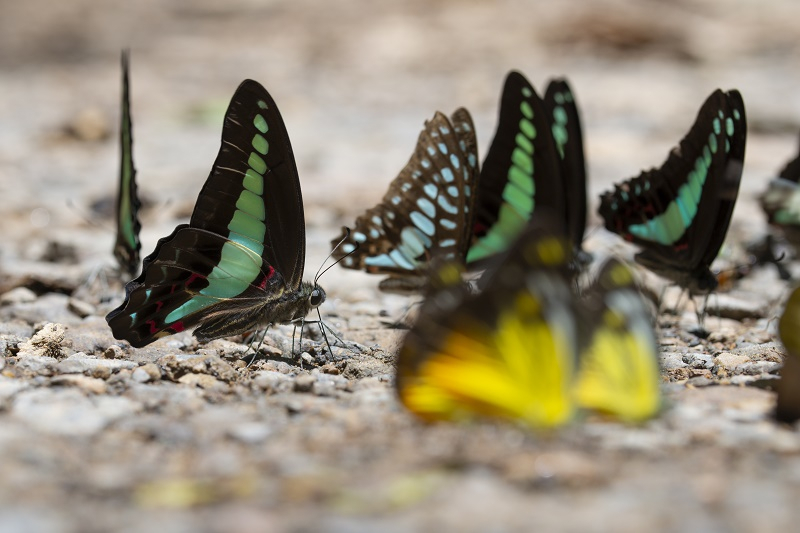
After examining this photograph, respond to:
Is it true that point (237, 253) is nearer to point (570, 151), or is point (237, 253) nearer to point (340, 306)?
point (340, 306)

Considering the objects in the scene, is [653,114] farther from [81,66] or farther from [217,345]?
[81,66]

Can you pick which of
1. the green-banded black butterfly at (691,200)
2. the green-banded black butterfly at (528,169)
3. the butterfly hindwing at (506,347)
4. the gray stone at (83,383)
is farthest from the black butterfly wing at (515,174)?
the gray stone at (83,383)

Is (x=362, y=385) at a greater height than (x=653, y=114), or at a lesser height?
lesser

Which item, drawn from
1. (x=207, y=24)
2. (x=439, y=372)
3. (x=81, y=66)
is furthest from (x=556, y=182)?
(x=207, y=24)

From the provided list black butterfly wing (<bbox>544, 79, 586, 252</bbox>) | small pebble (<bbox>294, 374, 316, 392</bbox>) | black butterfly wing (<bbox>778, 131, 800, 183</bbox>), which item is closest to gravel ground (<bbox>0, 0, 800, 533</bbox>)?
small pebble (<bbox>294, 374, 316, 392</bbox>)

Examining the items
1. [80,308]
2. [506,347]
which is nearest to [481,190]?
[80,308]

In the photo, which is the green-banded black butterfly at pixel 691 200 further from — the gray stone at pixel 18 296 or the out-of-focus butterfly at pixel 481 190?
the gray stone at pixel 18 296
